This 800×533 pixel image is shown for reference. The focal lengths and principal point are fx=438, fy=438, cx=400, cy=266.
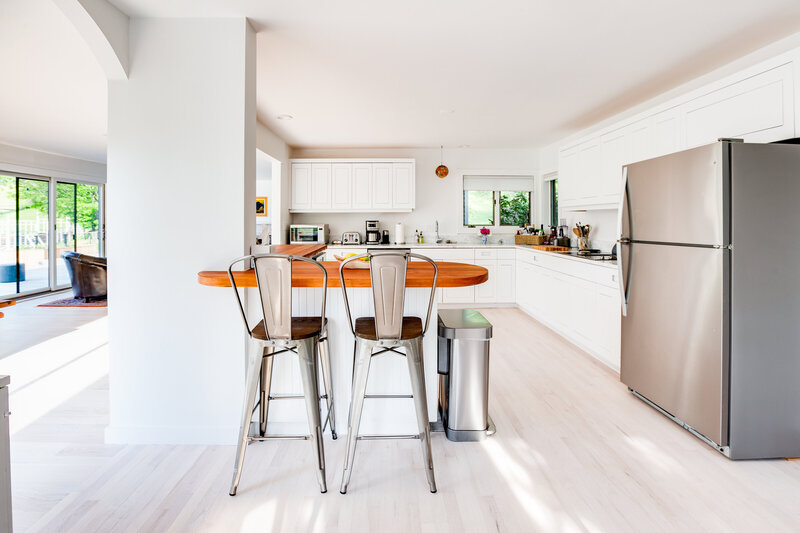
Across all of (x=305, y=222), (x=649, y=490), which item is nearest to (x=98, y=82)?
(x=305, y=222)

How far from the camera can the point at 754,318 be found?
227 centimetres

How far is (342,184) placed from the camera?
645cm

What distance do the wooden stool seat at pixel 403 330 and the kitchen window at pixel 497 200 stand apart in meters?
4.85

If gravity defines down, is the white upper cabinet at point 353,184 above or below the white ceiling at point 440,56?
below

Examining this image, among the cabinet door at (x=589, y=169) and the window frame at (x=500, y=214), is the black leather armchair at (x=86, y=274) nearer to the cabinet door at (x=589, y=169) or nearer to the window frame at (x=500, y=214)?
the window frame at (x=500, y=214)

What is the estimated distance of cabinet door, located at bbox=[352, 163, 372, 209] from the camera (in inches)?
254

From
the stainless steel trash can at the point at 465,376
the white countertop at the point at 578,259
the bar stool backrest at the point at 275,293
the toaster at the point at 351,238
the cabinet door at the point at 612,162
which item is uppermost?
the cabinet door at the point at 612,162

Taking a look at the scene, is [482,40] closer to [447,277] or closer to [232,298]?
[447,277]

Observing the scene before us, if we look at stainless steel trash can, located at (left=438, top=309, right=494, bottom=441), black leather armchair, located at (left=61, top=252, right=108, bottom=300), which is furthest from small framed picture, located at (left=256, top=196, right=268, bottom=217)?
stainless steel trash can, located at (left=438, top=309, right=494, bottom=441)

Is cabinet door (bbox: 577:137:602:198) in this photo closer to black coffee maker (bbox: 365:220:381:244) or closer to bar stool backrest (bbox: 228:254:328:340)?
black coffee maker (bbox: 365:220:381:244)

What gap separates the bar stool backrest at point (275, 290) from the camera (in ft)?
6.17

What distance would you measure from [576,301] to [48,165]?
8.62 meters

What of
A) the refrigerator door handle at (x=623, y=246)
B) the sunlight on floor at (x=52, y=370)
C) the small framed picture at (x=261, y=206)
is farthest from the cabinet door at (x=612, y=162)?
the small framed picture at (x=261, y=206)

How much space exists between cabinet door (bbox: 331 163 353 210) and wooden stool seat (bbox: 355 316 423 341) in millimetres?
4315
